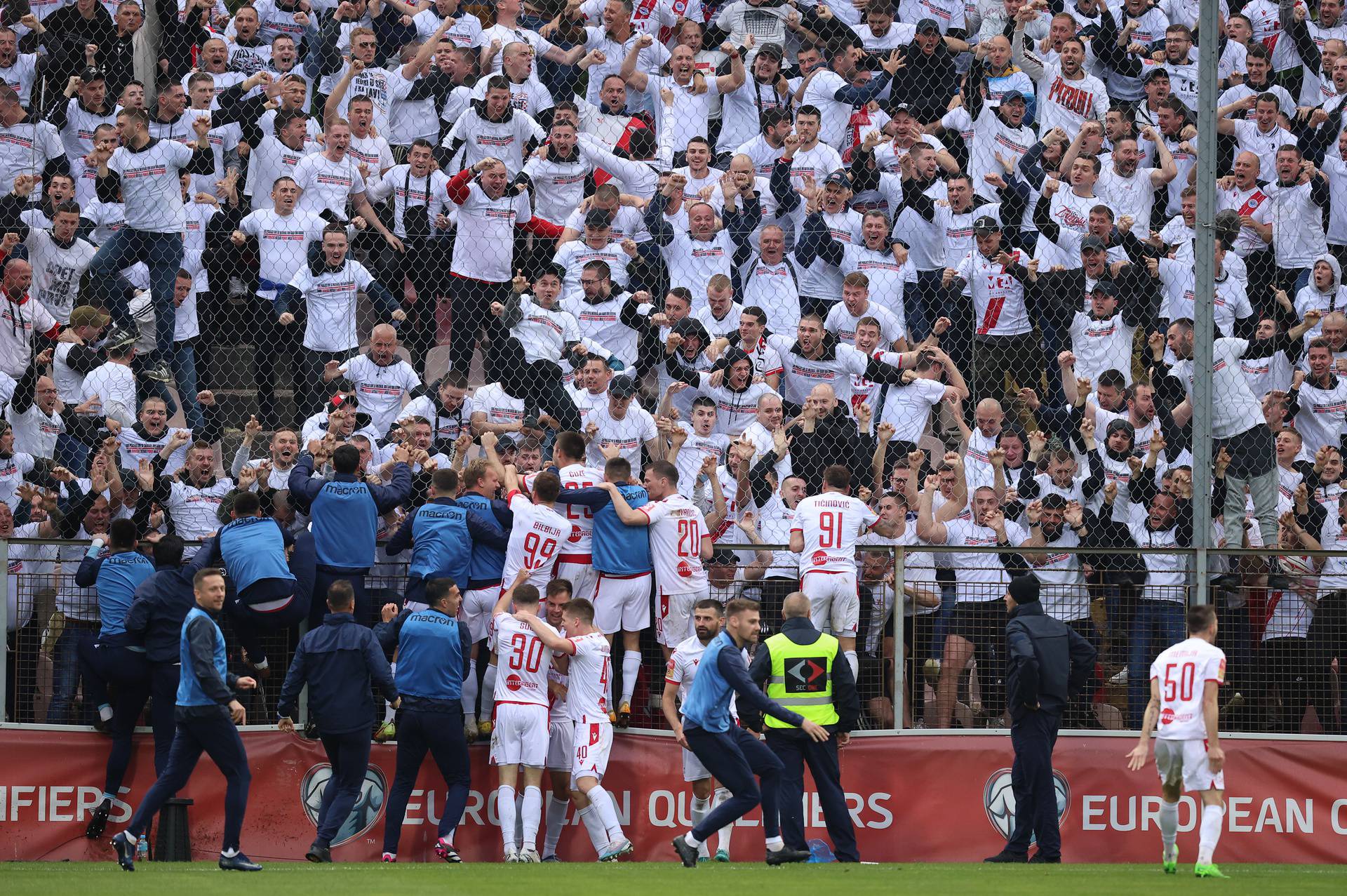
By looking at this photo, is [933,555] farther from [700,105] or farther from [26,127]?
[26,127]

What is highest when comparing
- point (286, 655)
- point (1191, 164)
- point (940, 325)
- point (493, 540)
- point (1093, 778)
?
point (1191, 164)

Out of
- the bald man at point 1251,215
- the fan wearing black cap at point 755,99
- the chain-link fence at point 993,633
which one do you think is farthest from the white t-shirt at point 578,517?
the bald man at point 1251,215

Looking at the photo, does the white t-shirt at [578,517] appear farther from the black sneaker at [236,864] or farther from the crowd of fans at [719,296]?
the black sneaker at [236,864]

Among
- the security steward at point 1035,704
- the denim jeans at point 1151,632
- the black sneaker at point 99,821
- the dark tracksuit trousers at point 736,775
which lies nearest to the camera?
the dark tracksuit trousers at point 736,775

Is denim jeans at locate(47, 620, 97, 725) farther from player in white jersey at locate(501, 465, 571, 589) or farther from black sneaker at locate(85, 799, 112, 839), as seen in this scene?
player in white jersey at locate(501, 465, 571, 589)

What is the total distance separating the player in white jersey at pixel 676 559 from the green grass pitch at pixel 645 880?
165cm

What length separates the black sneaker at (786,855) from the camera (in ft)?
35.9

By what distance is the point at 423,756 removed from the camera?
37.9 ft

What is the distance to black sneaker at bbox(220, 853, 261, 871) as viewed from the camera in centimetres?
1058

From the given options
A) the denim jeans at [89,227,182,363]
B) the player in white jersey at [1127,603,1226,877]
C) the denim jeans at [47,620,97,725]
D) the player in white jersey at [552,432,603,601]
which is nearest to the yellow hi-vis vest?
the player in white jersey at [552,432,603,601]

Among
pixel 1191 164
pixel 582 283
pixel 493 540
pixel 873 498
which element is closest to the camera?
pixel 493 540

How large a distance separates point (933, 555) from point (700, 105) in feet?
18.1

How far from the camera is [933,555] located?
485 inches

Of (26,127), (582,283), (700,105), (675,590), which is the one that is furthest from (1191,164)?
(26,127)
